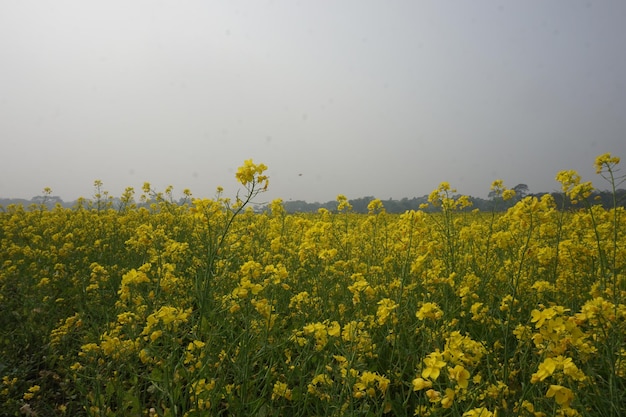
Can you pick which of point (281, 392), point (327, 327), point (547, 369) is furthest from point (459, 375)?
point (281, 392)

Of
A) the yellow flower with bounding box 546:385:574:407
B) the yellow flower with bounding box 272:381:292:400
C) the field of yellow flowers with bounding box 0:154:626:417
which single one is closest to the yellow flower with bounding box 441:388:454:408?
the field of yellow flowers with bounding box 0:154:626:417

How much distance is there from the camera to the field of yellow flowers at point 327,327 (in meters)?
1.59

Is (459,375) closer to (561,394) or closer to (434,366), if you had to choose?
(434,366)

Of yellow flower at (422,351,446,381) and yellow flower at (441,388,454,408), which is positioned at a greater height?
yellow flower at (422,351,446,381)

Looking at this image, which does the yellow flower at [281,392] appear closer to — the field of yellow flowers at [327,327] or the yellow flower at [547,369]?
the field of yellow flowers at [327,327]

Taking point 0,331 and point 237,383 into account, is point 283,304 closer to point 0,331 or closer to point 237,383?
point 237,383

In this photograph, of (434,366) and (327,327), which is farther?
(327,327)

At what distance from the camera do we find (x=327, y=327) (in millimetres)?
2035

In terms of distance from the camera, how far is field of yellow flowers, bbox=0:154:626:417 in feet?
5.23

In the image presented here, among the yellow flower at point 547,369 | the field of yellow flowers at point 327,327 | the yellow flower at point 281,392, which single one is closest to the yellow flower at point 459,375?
the field of yellow flowers at point 327,327

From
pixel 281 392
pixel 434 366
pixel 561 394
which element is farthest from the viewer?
pixel 281 392

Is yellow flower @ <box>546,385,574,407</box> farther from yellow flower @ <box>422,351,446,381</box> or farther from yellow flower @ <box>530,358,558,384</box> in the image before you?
yellow flower @ <box>422,351,446,381</box>

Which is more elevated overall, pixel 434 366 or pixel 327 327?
pixel 434 366

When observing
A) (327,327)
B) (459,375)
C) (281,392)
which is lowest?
(281,392)
